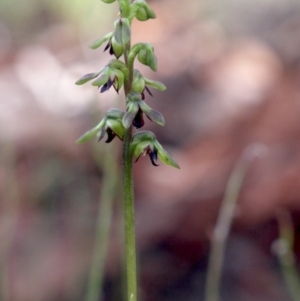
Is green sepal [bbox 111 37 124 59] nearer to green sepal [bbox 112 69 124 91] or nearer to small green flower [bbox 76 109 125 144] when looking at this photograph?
green sepal [bbox 112 69 124 91]

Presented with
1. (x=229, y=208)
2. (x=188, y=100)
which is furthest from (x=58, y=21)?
(x=229, y=208)

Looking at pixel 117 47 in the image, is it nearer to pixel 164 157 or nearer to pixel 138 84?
pixel 138 84

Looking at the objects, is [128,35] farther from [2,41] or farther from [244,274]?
[2,41]

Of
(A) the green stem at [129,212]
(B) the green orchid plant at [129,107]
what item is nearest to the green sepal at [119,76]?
(B) the green orchid plant at [129,107]

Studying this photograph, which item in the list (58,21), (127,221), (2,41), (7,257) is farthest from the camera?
(58,21)

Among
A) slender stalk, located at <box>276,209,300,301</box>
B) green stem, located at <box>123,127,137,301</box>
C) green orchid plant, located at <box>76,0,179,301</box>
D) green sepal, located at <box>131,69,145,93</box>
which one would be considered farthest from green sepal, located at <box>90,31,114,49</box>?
slender stalk, located at <box>276,209,300,301</box>

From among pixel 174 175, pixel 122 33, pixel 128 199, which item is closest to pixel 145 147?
pixel 128 199
